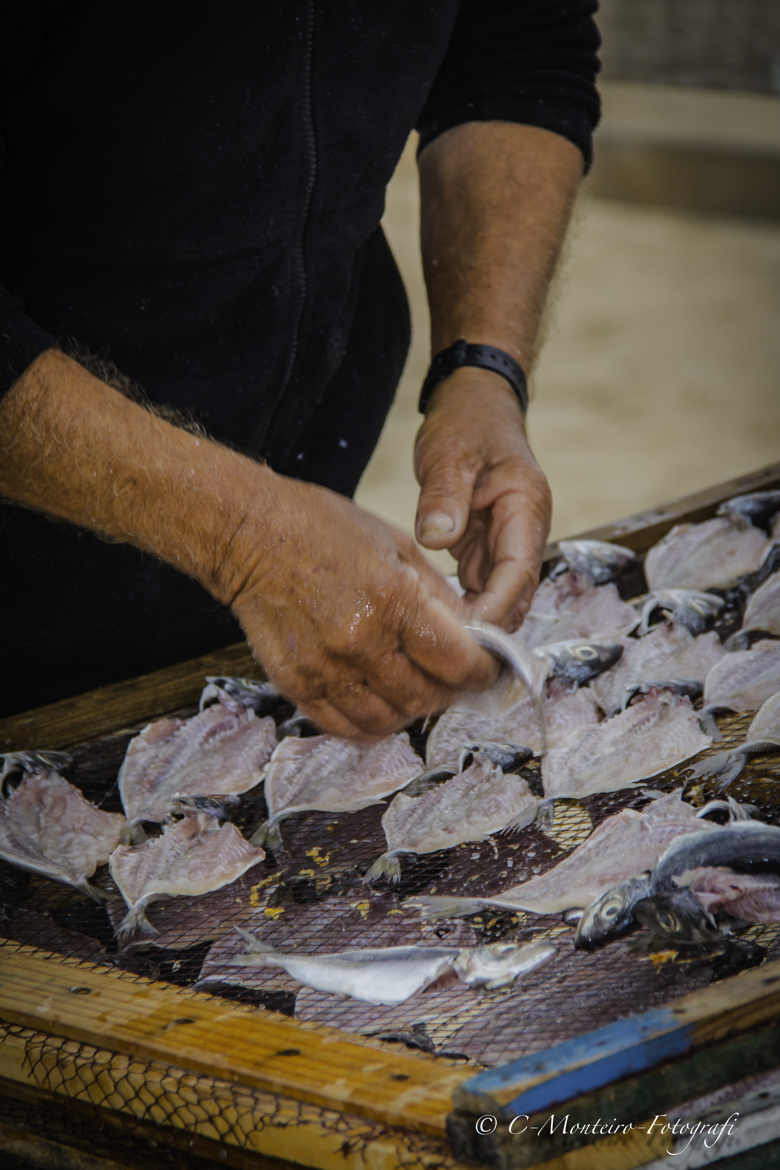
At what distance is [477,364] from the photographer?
82.0 inches

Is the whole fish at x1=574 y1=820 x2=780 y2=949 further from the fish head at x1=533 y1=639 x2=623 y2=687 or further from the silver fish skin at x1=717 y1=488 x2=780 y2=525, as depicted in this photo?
the silver fish skin at x1=717 y1=488 x2=780 y2=525

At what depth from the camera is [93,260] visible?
1.76 metres

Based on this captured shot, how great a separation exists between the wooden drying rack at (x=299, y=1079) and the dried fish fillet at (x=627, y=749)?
48 cm

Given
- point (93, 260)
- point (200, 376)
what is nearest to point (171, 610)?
point (200, 376)

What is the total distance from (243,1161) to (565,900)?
44 centimetres

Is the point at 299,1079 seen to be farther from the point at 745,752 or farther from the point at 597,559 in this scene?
the point at 597,559

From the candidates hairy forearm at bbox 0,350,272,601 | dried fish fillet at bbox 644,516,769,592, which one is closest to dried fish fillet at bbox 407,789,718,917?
hairy forearm at bbox 0,350,272,601

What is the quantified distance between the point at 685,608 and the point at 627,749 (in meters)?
0.42

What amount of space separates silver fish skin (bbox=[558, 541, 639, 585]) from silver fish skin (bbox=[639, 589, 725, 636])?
0.15m

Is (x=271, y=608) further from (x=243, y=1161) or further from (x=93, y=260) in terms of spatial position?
(x=93, y=260)

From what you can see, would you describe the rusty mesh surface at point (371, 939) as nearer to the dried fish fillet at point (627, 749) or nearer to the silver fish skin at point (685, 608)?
the dried fish fillet at point (627, 749)

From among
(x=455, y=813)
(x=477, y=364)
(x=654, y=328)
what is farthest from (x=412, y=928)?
(x=654, y=328)

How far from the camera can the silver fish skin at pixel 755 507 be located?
2.17 m

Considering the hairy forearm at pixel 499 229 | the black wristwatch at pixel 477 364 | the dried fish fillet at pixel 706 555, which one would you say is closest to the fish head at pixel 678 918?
the dried fish fillet at pixel 706 555
